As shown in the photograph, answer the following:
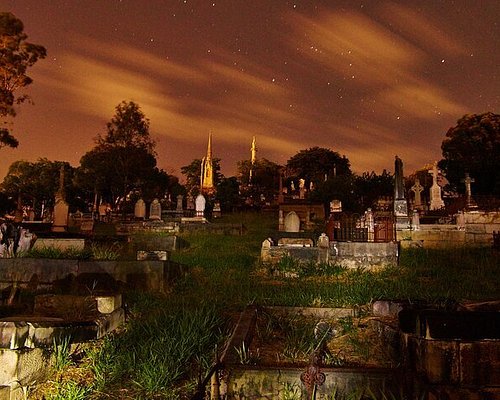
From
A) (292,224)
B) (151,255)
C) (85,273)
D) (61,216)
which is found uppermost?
(61,216)

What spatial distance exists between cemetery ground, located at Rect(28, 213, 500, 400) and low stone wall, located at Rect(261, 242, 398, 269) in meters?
0.53

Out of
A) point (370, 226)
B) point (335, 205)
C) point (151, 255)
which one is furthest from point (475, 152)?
point (151, 255)

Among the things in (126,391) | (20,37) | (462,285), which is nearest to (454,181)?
(462,285)

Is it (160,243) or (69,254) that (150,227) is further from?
(69,254)

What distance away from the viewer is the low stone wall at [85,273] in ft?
32.8

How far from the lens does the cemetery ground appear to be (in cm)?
515

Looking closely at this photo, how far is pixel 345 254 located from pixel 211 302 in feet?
24.6

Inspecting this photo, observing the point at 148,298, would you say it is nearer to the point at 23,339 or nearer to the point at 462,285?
the point at 23,339

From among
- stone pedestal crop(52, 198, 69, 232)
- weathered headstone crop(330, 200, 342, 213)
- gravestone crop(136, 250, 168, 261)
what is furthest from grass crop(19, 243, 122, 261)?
weathered headstone crop(330, 200, 342, 213)

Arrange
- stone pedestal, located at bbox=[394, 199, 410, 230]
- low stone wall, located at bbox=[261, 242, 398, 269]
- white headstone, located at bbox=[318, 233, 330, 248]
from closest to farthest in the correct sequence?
low stone wall, located at bbox=[261, 242, 398, 269] < white headstone, located at bbox=[318, 233, 330, 248] < stone pedestal, located at bbox=[394, 199, 410, 230]

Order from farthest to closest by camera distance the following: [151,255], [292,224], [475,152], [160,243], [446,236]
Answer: [475,152], [292,224], [446,236], [160,243], [151,255]

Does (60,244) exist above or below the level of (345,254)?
above

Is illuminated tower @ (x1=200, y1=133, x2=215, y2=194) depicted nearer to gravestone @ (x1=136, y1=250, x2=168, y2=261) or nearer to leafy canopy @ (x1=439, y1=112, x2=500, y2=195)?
leafy canopy @ (x1=439, y1=112, x2=500, y2=195)

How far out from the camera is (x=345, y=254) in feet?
49.6
